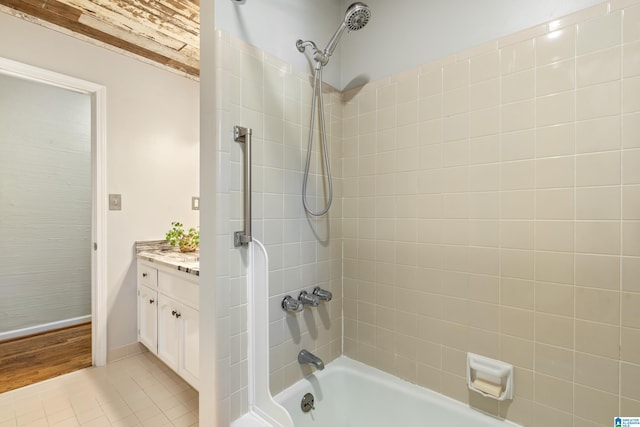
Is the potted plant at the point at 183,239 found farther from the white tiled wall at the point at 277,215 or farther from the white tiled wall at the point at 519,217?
the white tiled wall at the point at 519,217

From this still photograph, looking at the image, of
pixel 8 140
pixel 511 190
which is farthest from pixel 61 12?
pixel 511 190

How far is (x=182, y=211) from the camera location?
2.73 metres

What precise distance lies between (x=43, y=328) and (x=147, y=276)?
1.74 metres

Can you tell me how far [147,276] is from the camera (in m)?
2.24

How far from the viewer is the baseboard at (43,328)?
268 cm

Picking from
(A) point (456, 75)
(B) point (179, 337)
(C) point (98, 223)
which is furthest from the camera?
(C) point (98, 223)

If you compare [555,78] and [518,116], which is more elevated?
[555,78]

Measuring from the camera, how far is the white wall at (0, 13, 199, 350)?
6.89ft

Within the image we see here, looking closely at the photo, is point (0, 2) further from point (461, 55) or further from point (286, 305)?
point (461, 55)

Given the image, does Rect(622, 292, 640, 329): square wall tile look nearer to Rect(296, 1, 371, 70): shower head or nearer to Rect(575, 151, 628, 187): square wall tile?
Rect(575, 151, 628, 187): square wall tile

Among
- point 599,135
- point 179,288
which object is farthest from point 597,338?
point 179,288

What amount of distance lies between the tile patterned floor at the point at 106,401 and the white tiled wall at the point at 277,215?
0.85 m

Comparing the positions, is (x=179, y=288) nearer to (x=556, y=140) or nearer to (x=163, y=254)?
(x=163, y=254)

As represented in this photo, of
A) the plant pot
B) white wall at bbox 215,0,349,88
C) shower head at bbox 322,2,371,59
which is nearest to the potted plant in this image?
the plant pot
